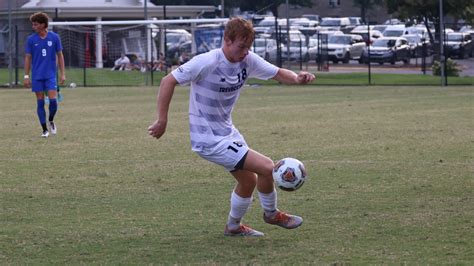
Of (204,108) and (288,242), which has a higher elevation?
(204,108)

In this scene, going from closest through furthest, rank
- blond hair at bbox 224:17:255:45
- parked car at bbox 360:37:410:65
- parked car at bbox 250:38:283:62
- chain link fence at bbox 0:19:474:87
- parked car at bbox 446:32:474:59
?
blond hair at bbox 224:17:255:45 < chain link fence at bbox 0:19:474:87 < parked car at bbox 250:38:283:62 < parked car at bbox 446:32:474:59 < parked car at bbox 360:37:410:65

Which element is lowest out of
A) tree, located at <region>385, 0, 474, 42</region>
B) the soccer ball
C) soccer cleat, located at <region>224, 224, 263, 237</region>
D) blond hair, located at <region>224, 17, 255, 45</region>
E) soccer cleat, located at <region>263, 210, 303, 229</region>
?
soccer cleat, located at <region>224, 224, 263, 237</region>

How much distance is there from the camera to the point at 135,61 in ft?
132

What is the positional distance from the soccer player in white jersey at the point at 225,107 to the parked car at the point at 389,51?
42.0 m

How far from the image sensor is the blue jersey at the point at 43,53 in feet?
53.6

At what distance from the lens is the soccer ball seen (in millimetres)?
7797

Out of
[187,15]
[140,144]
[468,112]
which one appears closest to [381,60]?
[187,15]

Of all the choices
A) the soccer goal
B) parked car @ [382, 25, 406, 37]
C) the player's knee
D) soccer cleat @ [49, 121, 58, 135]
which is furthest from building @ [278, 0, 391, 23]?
the player's knee

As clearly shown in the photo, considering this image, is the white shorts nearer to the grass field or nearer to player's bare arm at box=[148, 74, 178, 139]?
player's bare arm at box=[148, 74, 178, 139]

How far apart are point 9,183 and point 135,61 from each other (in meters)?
29.4

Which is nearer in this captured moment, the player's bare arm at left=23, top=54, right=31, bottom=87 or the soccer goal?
the player's bare arm at left=23, top=54, right=31, bottom=87

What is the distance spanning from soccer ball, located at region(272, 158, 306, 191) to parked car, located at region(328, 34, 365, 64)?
44120mm

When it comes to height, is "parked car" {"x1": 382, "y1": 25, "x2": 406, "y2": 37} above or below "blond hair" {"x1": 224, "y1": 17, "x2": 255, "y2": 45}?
below

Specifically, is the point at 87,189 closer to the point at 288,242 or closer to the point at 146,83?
the point at 288,242
